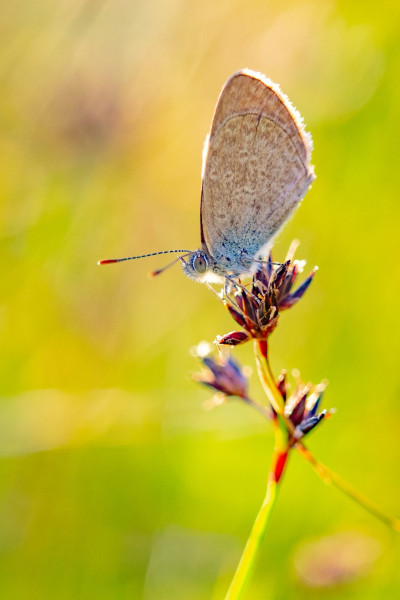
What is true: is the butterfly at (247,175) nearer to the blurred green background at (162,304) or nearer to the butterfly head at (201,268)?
the butterfly head at (201,268)

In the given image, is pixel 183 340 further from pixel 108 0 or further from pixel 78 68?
pixel 108 0

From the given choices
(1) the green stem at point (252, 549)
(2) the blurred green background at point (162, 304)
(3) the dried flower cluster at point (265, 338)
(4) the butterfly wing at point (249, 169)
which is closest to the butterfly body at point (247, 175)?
(4) the butterfly wing at point (249, 169)

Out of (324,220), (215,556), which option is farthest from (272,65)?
(215,556)

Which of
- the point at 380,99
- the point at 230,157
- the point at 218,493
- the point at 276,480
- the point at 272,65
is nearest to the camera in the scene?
the point at 276,480

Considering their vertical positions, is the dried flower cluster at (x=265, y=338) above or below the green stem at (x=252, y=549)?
above

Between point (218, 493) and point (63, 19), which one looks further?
point (63, 19)

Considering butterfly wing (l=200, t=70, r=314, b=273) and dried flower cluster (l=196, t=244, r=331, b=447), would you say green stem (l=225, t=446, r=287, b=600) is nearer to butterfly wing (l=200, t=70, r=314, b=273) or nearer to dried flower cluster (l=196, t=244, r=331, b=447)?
dried flower cluster (l=196, t=244, r=331, b=447)
